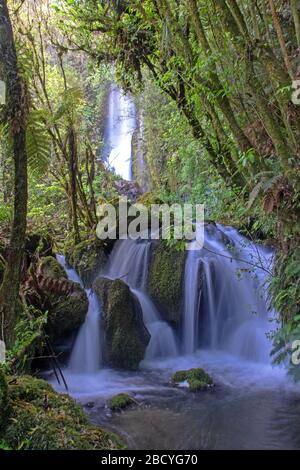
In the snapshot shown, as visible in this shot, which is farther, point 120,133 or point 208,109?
point 120,133

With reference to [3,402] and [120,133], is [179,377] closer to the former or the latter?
[3,402]

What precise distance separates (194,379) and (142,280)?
2740mm

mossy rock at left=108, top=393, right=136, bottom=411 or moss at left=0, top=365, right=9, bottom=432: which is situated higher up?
moss at left=0, top=365, right=9, bottom=432

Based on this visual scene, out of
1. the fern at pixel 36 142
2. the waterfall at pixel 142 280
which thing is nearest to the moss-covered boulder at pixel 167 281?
the waterfall at pixel 142 280

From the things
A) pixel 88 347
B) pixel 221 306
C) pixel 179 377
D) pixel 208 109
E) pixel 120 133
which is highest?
pixel 120 133

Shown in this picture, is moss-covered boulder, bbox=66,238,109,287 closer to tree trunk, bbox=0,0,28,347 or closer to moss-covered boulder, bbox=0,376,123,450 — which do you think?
tree trunk, bbox=0,0,28,347

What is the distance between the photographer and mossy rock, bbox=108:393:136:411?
16.5ft

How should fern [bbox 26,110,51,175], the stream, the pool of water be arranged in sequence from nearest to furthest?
fern [bbox 26,110,51,175] → the pool of water → the stream

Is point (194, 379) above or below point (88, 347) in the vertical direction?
below

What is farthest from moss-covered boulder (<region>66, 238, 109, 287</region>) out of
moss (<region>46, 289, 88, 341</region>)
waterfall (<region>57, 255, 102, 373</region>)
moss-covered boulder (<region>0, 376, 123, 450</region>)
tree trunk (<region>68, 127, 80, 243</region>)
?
moss-covered boulder (<region>0, 376, 123, 450</region>)

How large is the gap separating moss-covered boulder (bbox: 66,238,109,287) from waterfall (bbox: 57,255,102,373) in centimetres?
144

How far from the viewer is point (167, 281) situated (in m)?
7.81

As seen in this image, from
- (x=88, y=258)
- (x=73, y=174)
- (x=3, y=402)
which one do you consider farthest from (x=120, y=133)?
(x=3, y=402)
